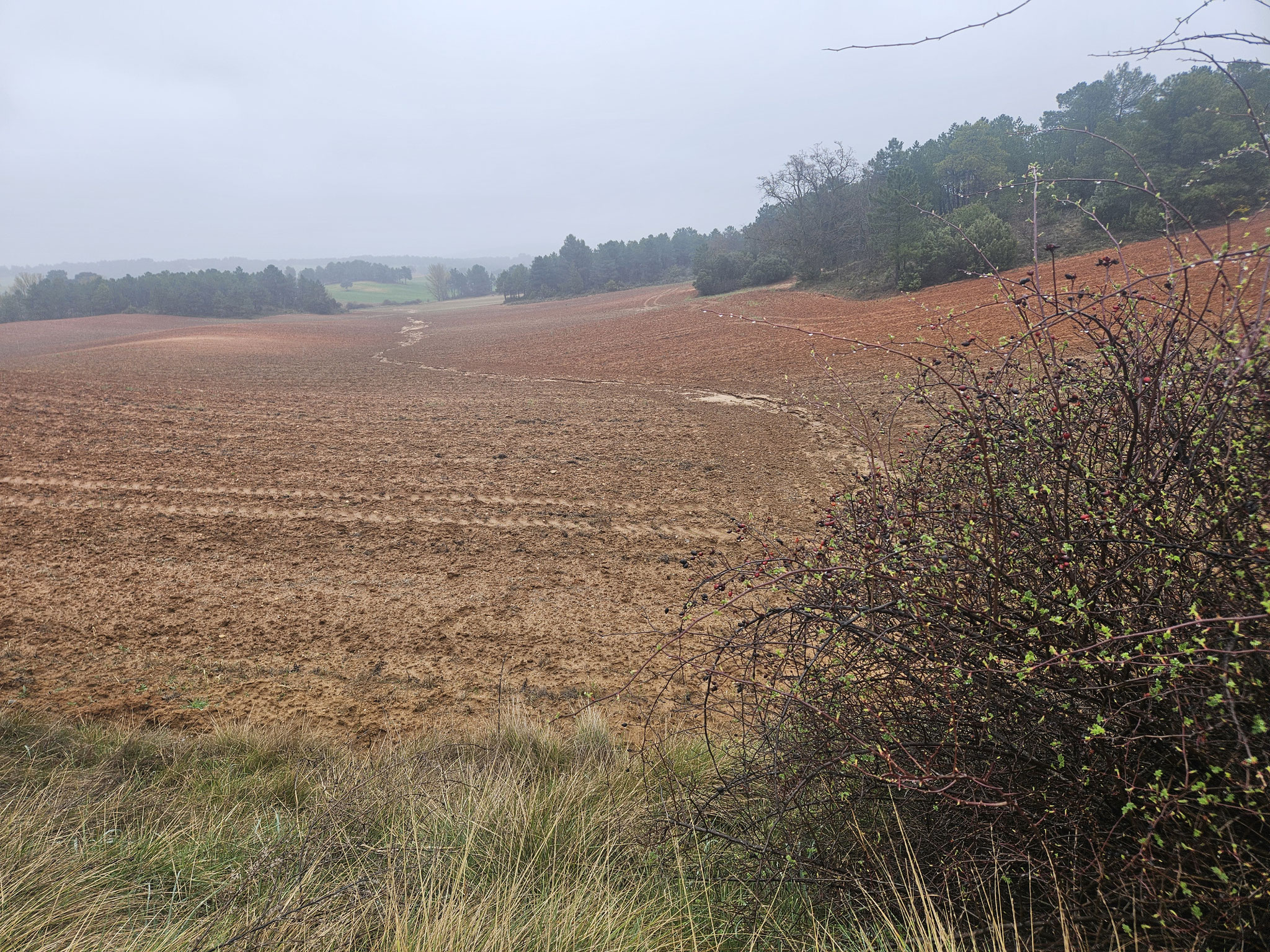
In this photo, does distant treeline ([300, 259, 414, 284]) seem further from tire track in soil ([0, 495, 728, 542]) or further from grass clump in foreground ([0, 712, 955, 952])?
grass clump in foreground ([0, 712, 955, 952])

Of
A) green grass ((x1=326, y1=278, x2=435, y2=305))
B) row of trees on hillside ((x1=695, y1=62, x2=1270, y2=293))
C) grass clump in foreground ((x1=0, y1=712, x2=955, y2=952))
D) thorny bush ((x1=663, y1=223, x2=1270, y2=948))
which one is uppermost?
green grass ((x1=326, y1=278, x2=435, y2=305))

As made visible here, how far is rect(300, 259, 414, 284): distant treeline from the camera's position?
125 meters

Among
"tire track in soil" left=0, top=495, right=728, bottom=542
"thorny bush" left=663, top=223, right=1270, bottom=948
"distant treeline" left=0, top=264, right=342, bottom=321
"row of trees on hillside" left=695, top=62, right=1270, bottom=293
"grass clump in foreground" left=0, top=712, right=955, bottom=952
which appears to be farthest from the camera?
"distant treeline" left=0, top=264, right=342, bottom=321

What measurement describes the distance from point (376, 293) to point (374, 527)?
108 metres

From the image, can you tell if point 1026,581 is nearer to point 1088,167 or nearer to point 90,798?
point 90,798

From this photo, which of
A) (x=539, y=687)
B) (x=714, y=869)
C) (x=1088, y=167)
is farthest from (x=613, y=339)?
(x=714, y=869)

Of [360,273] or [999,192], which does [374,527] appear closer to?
[999,192]

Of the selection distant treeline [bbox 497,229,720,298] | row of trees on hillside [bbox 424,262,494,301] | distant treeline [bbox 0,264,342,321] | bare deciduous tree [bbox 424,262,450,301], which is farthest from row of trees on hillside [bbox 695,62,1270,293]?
row of trees on hillside [bbox 424,262,494,301]

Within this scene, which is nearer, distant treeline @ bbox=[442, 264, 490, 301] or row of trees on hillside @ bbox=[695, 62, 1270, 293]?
row of trees on hillside @ bbox=[695, 62, 1270, 293]

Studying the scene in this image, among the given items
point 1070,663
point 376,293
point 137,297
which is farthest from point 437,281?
point 1070,663

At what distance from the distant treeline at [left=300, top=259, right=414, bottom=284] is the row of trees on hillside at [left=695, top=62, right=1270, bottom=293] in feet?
319

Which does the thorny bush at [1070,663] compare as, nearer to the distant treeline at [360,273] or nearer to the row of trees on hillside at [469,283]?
the row of trees on hillside at [469,283]

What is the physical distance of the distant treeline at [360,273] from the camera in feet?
409

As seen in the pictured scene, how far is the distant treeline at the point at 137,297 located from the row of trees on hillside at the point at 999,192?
4801cm
